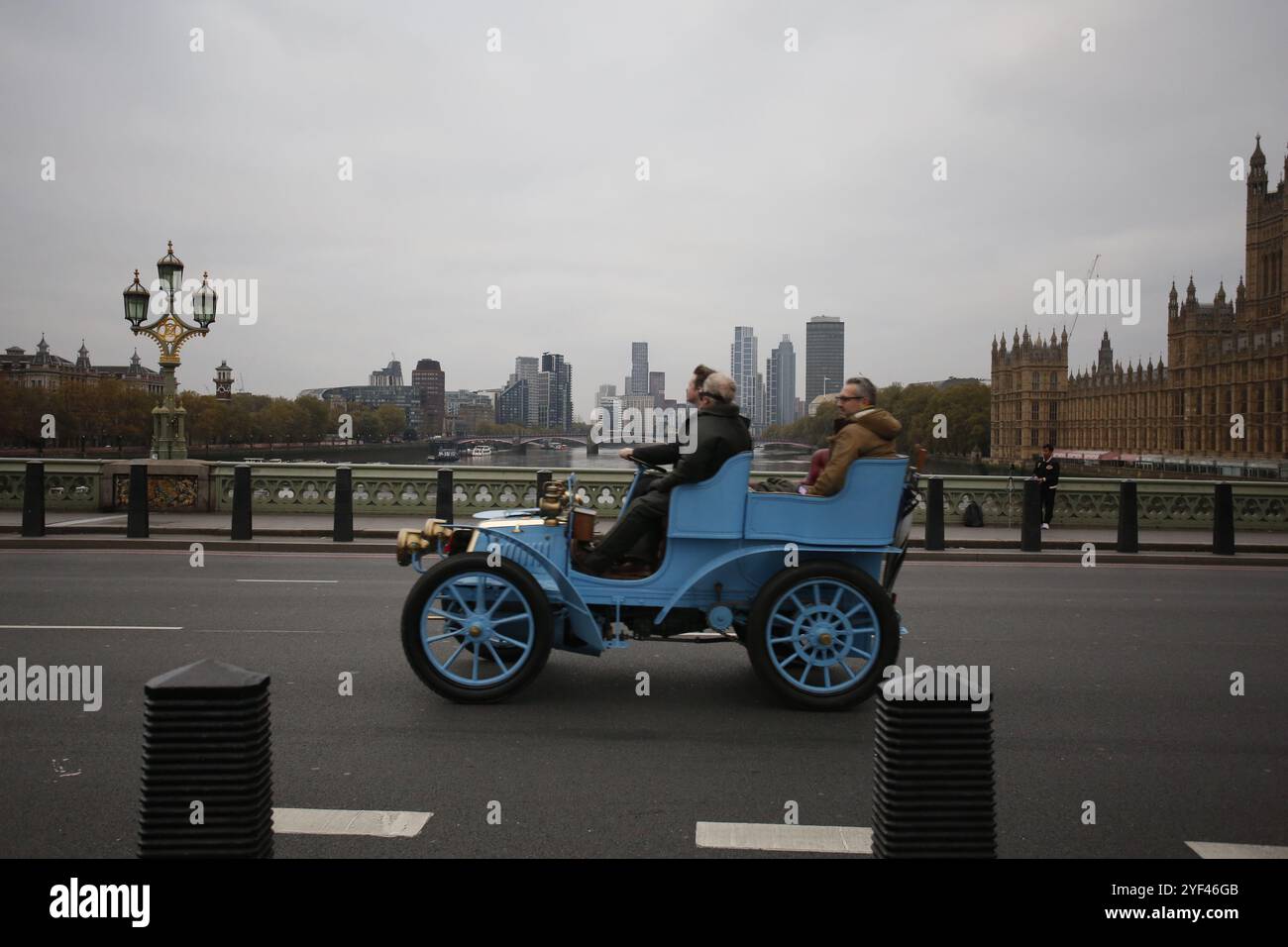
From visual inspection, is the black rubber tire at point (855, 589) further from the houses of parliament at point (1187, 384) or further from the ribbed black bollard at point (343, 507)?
the houses of parliament at point (1187, 384)

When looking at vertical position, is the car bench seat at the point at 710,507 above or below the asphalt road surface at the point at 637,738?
above

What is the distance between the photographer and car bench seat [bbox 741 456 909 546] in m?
6.06

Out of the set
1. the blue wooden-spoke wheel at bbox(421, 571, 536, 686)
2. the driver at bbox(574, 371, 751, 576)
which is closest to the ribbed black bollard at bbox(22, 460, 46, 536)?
the blue wooden-spoke wheel at bbox(421, 571, 536, 686)

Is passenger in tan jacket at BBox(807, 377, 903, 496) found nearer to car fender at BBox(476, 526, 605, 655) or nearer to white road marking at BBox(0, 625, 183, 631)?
car fender at BBox(476, 526, 605, 655)

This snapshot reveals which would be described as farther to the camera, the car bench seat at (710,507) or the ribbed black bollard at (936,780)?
the car bench seat at (710,507)

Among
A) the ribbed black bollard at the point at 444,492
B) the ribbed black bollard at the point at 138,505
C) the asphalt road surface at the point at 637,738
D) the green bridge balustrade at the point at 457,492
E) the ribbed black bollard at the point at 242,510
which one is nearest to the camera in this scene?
the asphalt road surface at the point at 637,738

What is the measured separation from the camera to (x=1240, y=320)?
11712cm

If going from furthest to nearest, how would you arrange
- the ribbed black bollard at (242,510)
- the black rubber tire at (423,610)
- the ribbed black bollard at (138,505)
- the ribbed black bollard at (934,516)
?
the ribbed black bollard at (934,516) < the ribbed black bollard at (242,510) < the ribbed black bollard at (138,505) < the black rubber tire at (423,610)

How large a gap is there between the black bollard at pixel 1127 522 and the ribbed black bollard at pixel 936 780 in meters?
14.4

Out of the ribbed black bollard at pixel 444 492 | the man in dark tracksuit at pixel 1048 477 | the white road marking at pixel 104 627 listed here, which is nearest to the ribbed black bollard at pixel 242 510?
the ribbed black bollard at pixel 444 492

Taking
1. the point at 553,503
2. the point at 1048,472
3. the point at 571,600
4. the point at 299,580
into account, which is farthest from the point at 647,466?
the point at 1048,472

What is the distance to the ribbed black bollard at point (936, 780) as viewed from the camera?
301 centimetres

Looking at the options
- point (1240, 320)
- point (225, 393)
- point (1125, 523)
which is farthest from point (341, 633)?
point (1240, 320)
